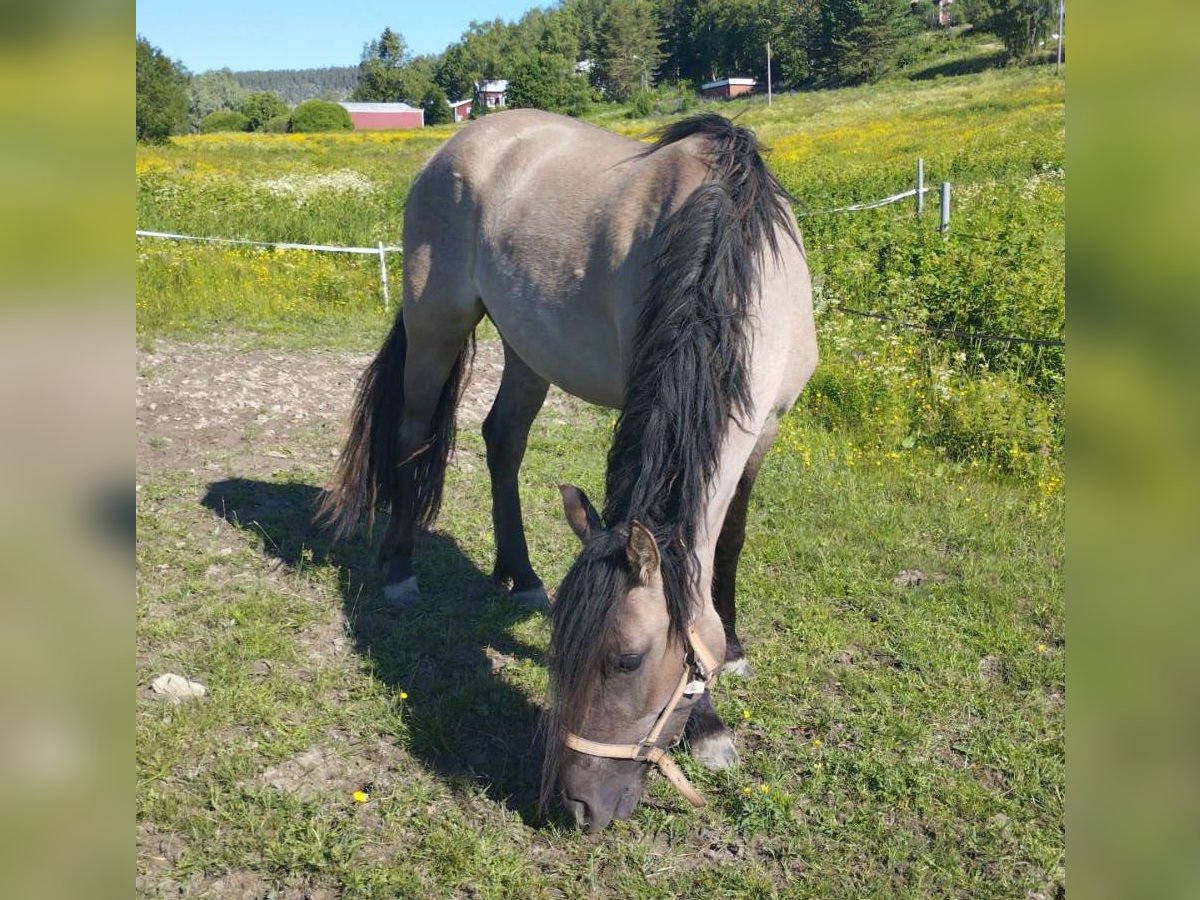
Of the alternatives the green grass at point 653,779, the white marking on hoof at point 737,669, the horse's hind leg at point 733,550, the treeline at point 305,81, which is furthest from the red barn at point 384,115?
the treeline at point 305,81

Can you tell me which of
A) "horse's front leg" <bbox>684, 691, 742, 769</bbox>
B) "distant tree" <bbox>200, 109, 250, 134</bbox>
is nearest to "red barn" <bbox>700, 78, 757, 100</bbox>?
"distant tree" <bbox>200, 109, 250, 134</bbox>

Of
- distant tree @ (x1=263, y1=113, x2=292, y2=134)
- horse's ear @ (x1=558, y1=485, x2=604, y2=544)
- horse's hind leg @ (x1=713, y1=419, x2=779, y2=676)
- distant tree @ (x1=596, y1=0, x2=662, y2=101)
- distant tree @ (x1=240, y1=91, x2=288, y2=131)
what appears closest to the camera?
horse's ear @ (x1=558, y1=485, x2=604, y2=544)

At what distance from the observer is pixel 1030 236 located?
749 centimetres

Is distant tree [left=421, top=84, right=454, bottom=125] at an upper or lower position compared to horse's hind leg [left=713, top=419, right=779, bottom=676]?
→ upper

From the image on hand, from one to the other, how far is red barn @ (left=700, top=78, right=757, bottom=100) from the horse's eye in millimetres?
55878

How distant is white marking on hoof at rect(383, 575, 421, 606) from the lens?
4.35 metres

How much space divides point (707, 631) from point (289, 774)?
1.53 meters

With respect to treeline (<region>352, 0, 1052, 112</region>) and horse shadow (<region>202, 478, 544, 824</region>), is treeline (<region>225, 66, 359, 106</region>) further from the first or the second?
horse shadow (<region>202, 478, 544, 824</region>)

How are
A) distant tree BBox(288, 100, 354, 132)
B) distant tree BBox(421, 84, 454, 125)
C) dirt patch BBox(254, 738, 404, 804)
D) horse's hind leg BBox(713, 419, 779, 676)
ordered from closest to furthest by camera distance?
dirt patch BBox(254, 738, 404, 804) < horse's hind leg BBox(713, 419, 779, 676) < distant tree BBox(288, 100, 354, 132) < distant tree BBox(421, 84, 454, 125)

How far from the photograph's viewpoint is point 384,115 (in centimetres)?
7369

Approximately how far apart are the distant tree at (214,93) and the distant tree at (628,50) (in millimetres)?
28373

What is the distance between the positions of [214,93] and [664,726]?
260 feet
